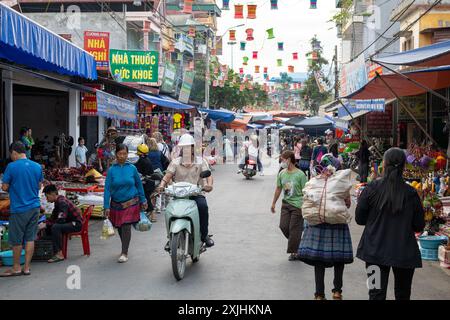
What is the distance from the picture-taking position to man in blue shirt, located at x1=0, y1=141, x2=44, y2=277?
734 centimetres

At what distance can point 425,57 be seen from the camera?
685cm

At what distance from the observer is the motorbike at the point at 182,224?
7.09 meters

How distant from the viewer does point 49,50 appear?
360 inches

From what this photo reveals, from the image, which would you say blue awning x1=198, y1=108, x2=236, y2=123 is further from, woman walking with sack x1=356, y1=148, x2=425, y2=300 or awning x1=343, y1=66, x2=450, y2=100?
woman walking with sack x1=356, y1=148, x2=425, y2=300

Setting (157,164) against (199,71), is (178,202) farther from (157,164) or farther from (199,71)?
(199,71)

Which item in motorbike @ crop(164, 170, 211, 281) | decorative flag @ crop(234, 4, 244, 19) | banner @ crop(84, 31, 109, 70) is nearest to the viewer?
motorbike @ crop(164, 170, 211, 281)

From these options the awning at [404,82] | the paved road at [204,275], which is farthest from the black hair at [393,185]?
the awning at [404,82]

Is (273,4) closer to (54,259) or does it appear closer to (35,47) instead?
(35,47)

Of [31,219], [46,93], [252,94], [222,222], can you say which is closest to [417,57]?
[31,219]

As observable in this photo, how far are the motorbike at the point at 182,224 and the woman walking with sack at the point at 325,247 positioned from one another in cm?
177

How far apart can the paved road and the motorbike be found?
27 centimetres

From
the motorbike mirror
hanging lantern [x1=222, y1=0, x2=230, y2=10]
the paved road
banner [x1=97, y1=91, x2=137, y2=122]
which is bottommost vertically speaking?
the paved road

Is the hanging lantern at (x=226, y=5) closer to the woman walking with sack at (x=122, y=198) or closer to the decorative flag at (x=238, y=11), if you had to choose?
the decorative flag at (x=238, y=11)

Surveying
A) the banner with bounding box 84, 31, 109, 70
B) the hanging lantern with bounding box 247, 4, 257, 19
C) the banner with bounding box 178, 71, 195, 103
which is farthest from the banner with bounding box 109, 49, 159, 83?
the banner with bounding box 178, 71, 195, 103
